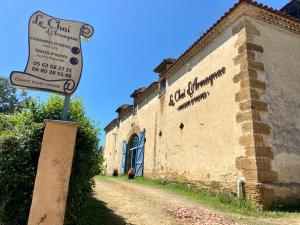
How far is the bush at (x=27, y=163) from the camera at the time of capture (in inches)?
159

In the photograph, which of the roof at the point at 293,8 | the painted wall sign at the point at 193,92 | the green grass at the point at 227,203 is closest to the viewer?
the green grass at the point at 227,203

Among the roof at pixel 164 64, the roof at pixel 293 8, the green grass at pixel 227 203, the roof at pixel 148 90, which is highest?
the roof at pixel 293 8

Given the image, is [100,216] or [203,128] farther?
[203,128]

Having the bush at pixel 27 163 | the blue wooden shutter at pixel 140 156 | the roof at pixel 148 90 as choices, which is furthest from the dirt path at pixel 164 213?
the roof at pixel 148 90

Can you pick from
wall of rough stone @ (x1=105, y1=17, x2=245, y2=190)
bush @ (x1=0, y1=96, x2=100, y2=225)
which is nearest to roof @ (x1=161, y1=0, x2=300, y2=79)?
wall of rough stone @ (x1=105, y1=17, x2=245, y2=190)

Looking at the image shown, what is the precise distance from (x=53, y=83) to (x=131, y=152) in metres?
15.3

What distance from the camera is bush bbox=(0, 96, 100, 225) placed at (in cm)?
403

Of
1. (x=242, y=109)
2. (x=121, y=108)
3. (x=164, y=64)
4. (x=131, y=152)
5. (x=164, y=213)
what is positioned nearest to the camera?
(x=164, y=213)

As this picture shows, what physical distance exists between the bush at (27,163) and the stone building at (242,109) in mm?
4859

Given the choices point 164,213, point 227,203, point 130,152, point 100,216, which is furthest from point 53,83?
point 130,152

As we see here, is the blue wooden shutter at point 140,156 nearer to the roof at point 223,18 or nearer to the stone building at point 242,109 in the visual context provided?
the stone building at point 242,109

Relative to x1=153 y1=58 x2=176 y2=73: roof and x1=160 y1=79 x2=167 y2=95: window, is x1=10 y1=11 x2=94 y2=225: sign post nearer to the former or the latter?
x1=160 y1=79 x2=167 y2=95: window

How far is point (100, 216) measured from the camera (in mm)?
5492

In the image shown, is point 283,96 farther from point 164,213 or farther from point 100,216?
point 100,216
